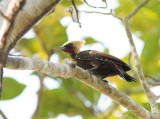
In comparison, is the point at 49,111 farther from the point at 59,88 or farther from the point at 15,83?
the point at 15,83

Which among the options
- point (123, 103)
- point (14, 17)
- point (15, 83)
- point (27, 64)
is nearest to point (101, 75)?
point (123, 103)

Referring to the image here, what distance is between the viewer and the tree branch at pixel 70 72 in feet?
7.83

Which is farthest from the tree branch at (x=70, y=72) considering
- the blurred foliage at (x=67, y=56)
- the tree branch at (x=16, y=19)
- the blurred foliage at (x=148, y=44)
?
the blurred foliage at (x=148, y=44)

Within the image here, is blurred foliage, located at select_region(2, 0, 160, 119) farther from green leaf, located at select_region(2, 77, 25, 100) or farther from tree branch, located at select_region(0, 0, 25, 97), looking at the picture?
tree branch, located at select_region(0, 0, 25, 97)

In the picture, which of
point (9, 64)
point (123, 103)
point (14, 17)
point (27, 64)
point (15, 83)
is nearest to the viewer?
point (14, 17)

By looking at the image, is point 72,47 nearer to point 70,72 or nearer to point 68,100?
point 68,100

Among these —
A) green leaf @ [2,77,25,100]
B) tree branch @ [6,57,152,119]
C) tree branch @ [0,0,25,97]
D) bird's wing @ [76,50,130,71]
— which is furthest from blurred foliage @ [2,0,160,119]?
tree branch @ [0,0,25,97]

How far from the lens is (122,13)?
6.32 m

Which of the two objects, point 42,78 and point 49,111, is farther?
point 49,111

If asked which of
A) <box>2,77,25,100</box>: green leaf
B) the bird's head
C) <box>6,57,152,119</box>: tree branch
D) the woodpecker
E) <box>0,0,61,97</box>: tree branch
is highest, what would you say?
<box>0,0,61,97</box>: tree branch

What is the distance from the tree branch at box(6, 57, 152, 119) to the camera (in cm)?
239

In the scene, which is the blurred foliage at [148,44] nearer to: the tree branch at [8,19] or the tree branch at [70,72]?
the tree branch at [70,72]

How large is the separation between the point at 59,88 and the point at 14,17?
4.57 metres

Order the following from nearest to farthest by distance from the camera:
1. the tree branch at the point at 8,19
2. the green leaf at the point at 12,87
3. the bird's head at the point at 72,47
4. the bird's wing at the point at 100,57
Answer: the tree branch at the point at 8,19
the bird's wing at the point at 100,57
the green leaf at the point at 12,87
the bird's head at the point at 72,47
